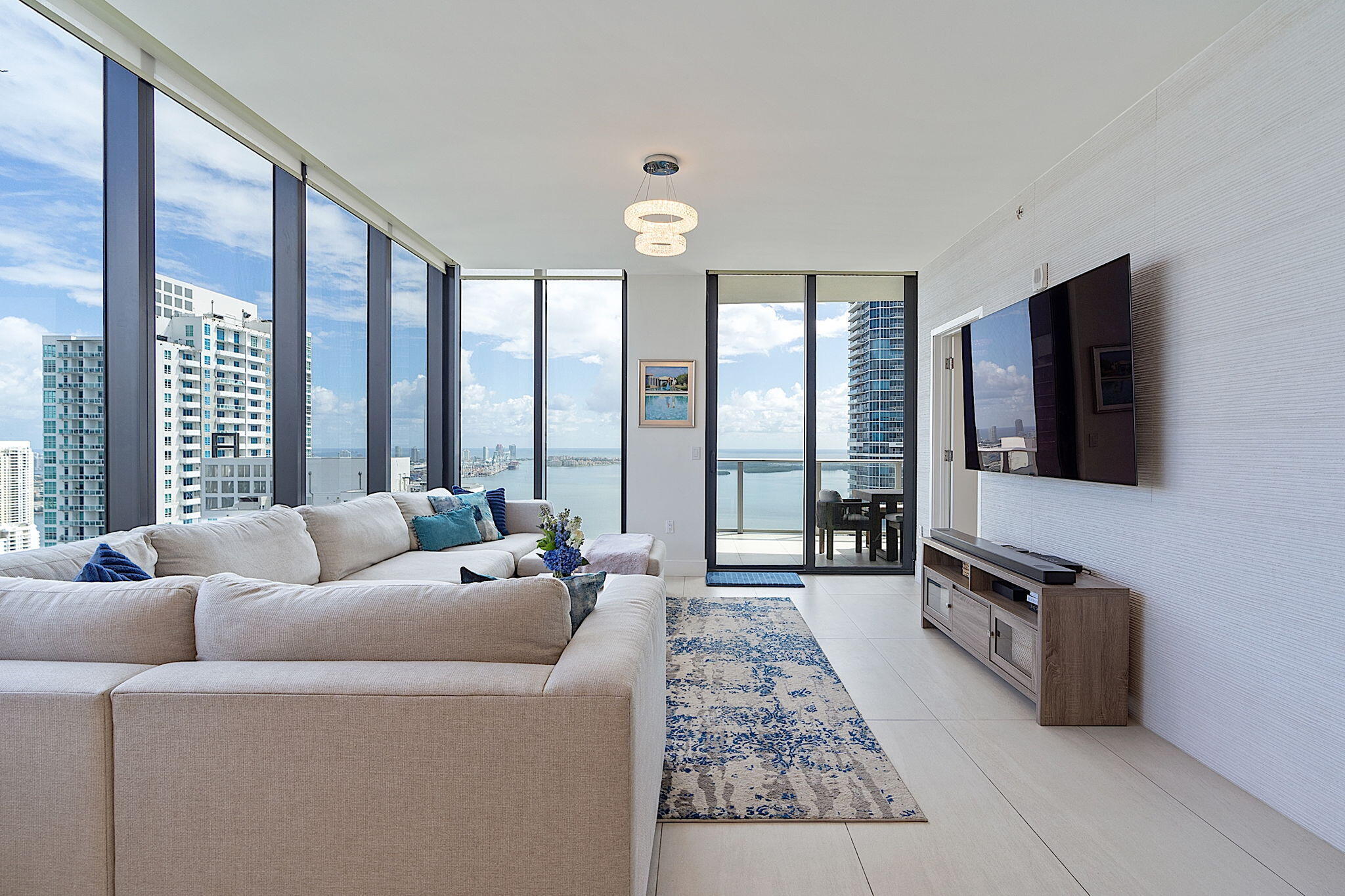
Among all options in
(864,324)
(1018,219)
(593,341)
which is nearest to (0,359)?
(593,341)

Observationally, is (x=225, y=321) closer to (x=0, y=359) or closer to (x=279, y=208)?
(x=279, y=208)

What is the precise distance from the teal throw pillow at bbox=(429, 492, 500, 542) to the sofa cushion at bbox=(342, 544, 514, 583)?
350 mm

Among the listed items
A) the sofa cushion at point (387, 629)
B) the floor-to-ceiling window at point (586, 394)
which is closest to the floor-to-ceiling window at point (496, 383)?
the floor-to-ceiling window at point (586, 394)

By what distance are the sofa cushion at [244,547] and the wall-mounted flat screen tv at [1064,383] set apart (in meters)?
3.53

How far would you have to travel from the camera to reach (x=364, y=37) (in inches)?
95.2

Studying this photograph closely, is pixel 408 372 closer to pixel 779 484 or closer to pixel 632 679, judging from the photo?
pixel 779 484

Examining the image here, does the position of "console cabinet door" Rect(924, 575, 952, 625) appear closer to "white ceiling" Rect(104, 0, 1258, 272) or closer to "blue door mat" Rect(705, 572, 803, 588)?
"blue door mat" Rect(705, 572, 803, 588)

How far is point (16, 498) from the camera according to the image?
2295 millimetres

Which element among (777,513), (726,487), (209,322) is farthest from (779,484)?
(209,322)

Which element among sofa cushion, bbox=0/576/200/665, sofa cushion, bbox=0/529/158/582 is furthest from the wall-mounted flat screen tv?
sofa cushion, bbox=0/529/158/582

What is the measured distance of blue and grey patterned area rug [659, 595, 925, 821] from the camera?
2.20 metres

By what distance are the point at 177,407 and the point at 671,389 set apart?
3680mm

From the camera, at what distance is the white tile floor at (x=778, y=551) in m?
6.00

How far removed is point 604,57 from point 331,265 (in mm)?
2483
